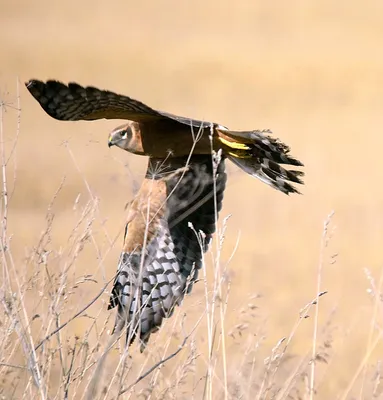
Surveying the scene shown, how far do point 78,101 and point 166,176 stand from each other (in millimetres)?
1119

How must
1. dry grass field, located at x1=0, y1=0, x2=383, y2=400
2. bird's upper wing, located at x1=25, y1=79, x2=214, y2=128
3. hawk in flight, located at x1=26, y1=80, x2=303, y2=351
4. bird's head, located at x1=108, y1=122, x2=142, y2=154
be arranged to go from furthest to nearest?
bird's head, located at x1=108, y1=122, x2=142, y2=154
hawk in flight, located at x1=26, y1=80, x2=303, y2=351
bird's upper wing, located at x1=25, y1=79, x2=214, y2=128
dry grass field, located at x1=0, y1=0, x2=383, y2=400

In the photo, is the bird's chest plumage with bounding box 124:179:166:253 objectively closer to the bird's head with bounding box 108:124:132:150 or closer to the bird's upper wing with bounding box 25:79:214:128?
the bird's head with bounding box 108:124:132:150

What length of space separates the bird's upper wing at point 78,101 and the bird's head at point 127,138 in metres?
0.63

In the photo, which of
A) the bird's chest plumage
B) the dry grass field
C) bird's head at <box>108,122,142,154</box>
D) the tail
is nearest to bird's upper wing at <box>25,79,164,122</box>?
the dry grass field

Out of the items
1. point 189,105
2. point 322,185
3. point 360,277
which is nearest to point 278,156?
point 360,277

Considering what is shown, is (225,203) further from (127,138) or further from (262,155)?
(262,155)

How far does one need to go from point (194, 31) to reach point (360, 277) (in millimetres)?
12421

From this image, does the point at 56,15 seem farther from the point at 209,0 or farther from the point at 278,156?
the point at 278,156

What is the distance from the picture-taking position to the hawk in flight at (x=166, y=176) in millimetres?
4629

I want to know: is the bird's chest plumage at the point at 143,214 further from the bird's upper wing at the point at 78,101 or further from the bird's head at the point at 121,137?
the bird's upper wing at the point at 78,101

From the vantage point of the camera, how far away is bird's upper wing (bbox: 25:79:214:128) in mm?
4297

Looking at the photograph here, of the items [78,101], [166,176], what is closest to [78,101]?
[78,101]

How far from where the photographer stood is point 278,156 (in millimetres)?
4930

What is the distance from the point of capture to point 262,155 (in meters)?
5.11
